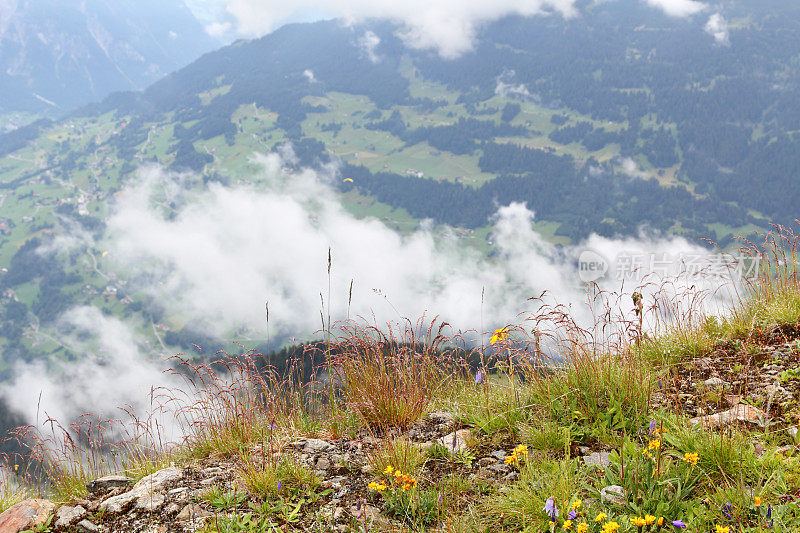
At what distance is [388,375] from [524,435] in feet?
5.20

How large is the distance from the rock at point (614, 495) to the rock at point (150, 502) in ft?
12.5

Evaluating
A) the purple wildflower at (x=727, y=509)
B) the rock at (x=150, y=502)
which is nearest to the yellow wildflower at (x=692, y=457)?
the purple wildflower at (x=727, y=509)

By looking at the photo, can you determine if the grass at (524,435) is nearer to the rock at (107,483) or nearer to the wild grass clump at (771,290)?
the wild grass clump at (771,290)

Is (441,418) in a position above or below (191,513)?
above

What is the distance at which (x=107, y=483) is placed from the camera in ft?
15.6

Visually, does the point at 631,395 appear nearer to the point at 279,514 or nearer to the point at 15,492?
the point at 279,514

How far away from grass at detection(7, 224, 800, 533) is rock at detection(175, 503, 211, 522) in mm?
102

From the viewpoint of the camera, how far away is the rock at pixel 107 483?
15.4 feet

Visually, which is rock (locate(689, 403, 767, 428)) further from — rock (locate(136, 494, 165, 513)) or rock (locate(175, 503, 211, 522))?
rock (locate(136, 494, 165, 513))

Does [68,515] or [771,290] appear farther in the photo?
[771,290]

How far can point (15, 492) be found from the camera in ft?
17.0

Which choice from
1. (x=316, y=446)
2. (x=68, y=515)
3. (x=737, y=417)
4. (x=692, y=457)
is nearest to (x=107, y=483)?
(x=68, y=515)

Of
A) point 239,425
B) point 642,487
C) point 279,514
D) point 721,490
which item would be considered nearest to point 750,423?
point 721,490

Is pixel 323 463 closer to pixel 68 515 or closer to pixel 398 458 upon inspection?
pixel 398 458
